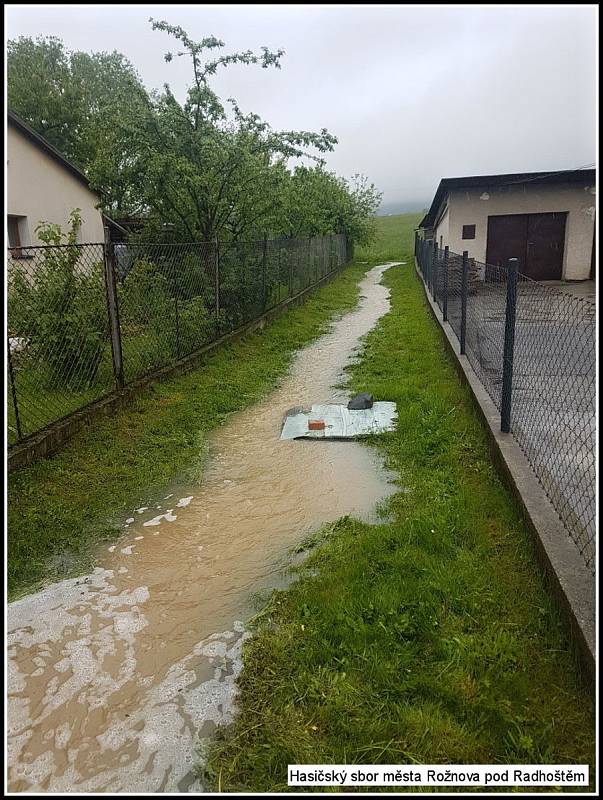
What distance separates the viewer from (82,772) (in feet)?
7.09

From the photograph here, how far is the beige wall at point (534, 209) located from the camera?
15672mm

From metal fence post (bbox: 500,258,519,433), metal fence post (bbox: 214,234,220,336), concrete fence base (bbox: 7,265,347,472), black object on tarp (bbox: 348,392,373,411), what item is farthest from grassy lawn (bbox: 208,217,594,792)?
metal fence post (bbox: 214,234,220,336)

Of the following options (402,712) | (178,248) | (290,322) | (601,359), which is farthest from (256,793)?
(290,322)

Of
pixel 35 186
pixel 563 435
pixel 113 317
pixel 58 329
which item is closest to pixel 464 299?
pixel 563 435

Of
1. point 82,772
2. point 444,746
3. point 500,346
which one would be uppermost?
point 500,346

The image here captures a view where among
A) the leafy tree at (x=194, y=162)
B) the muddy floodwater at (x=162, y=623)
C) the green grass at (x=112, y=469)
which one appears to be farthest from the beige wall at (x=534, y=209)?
the muddy floodwater at (x=162, y=623)

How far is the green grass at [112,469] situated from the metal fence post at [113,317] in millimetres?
403

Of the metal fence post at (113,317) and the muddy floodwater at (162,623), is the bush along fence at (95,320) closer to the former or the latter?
the metal fence post at (113,317)

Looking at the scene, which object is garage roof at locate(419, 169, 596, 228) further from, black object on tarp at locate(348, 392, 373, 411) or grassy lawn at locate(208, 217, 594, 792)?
grassy lawn at locate(208, 217, 594, 792)

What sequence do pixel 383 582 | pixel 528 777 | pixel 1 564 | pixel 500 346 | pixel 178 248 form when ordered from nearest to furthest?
pixel 528 777, pixel 383 582, pixel 1 564, pixel 500 346, pixel 178 248

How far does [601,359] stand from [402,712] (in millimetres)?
2138

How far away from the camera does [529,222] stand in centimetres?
1602

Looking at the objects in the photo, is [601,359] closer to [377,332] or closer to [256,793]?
[256,793]

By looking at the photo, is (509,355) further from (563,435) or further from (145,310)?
(145,310)
